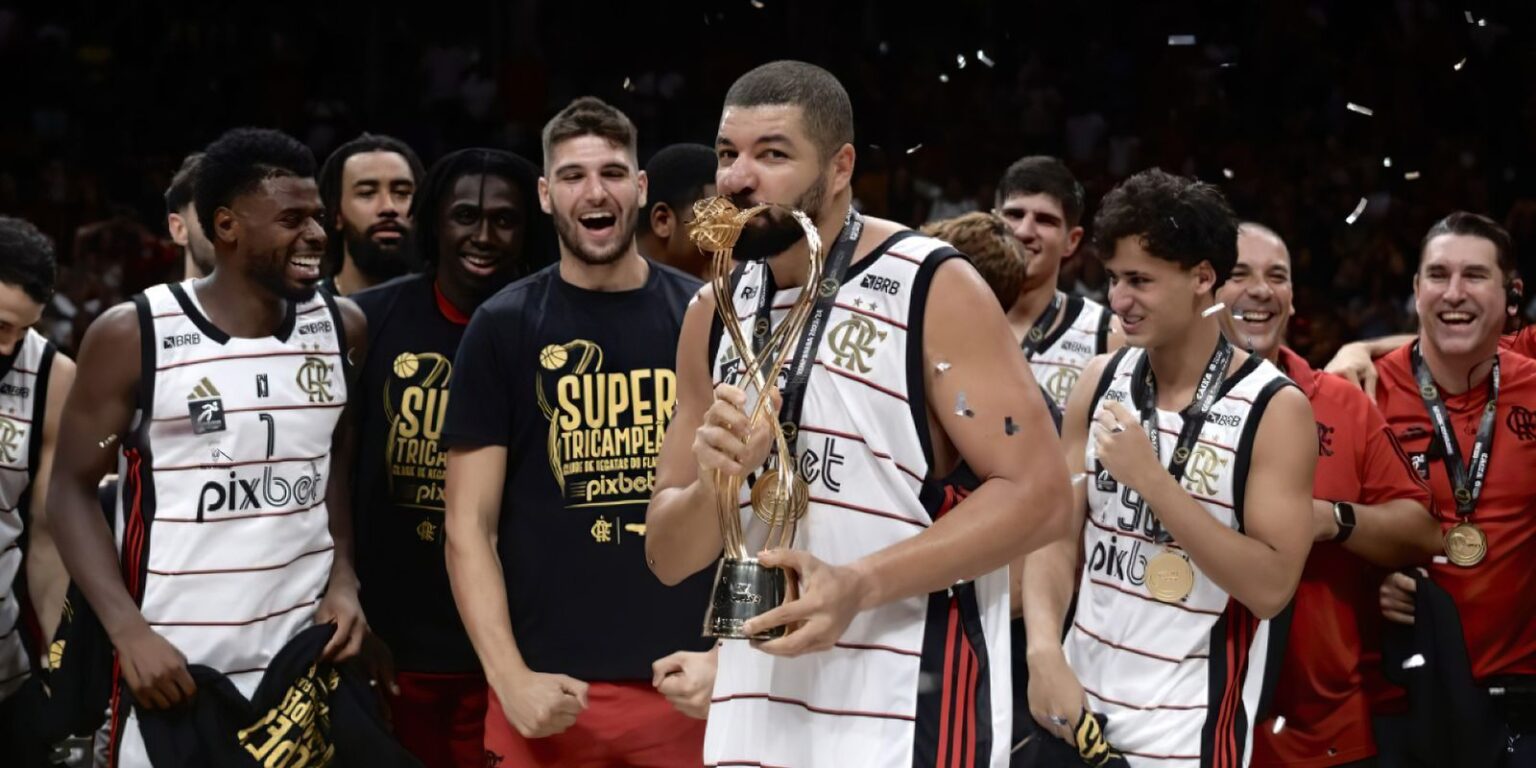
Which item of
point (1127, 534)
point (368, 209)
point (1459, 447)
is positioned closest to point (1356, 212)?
point (1459, 447)

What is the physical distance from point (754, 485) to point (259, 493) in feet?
5.03

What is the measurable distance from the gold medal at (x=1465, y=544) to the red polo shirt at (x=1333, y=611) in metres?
0.34

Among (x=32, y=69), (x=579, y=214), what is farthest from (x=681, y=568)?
(x=32, y=69)

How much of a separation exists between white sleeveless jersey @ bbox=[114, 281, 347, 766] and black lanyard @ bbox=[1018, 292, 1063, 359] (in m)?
2.30

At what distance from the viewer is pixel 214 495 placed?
3623 mm

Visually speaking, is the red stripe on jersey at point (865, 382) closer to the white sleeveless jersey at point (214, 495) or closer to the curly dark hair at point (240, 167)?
the white sleeveless jersey at point (214, 495)

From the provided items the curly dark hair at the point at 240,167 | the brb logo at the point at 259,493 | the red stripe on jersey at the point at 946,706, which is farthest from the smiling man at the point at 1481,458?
the curly dark hair at the point at 240,167

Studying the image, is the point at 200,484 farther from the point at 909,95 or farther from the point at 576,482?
the point at 909,95

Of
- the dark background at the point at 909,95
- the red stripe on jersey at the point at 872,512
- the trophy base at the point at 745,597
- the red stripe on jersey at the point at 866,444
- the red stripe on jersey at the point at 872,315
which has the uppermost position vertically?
the dark background at the point at 909,95

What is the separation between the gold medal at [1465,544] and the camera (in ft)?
13.9

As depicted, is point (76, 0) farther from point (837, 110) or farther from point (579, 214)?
point (837, 110)

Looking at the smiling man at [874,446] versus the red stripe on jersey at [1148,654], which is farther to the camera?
the red stripe on jersey at [1148,654]

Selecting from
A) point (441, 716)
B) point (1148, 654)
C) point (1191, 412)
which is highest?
point (1191, 412)

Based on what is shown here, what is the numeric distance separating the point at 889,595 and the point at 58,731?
7.22 ft
